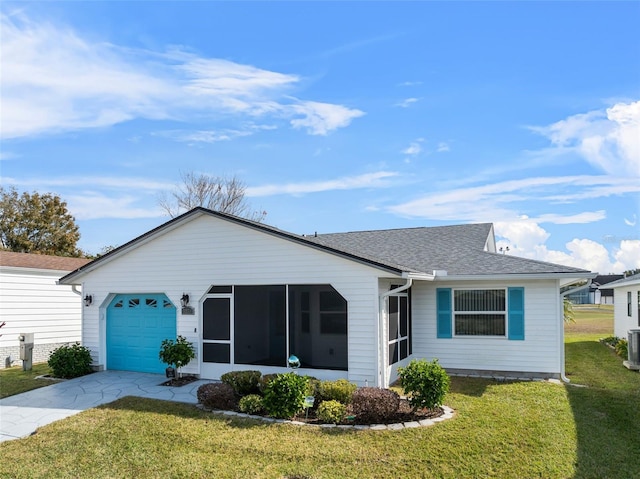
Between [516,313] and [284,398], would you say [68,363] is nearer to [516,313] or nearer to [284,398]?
[284,398]

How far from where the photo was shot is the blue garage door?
1213 cm

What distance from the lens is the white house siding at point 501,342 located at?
37.6 feet

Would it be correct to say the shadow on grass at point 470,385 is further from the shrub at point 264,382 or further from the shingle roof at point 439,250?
the shrub at point 264,382

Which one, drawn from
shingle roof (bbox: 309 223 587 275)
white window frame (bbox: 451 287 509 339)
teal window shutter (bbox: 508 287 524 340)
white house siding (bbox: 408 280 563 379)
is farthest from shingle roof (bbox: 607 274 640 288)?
white window frame (bbox: 451 287 509 339)

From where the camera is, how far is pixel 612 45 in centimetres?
1051

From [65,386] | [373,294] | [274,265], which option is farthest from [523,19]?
[65,386]

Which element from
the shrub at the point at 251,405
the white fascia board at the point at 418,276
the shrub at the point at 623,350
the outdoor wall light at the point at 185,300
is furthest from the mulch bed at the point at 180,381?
the shrub at the point at 623,350

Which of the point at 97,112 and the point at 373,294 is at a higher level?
the point at 97,112

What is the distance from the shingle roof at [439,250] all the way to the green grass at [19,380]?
7.63 m

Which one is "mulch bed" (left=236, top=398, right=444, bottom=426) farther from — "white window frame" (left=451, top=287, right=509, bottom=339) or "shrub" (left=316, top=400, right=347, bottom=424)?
"white window frame" (left=451, top=287, right=509, bottom=339)

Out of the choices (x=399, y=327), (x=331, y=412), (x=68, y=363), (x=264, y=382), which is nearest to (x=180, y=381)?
(x=264, y=382)

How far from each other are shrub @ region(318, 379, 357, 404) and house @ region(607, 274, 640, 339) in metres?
13.4

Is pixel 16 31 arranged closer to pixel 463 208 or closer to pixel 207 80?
pixel 207 80

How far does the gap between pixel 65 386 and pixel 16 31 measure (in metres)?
7.74
